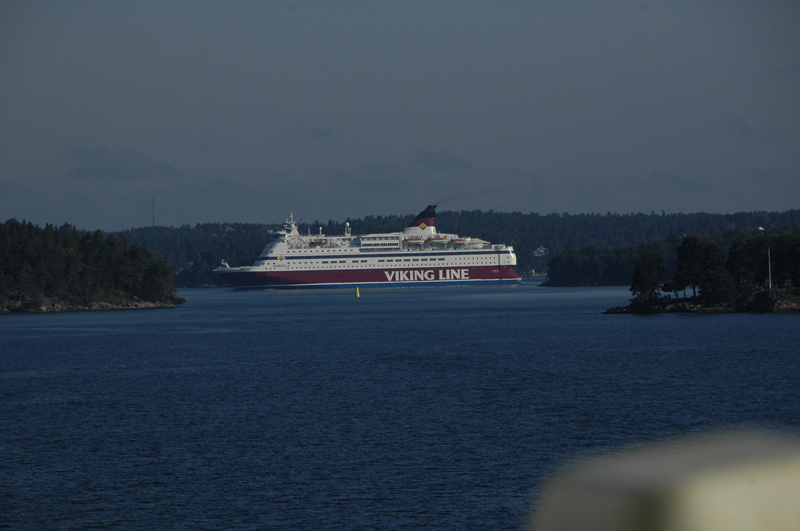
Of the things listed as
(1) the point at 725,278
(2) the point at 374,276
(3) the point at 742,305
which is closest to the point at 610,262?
(2) the point at 374,276

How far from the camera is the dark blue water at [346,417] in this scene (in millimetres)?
15914

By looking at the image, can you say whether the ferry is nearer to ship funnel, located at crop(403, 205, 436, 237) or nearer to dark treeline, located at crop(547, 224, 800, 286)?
ship funnel, located at crop(403, 205, 436, 237)

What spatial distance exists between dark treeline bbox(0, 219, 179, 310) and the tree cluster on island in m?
58.6

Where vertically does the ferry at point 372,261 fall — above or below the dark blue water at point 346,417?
above

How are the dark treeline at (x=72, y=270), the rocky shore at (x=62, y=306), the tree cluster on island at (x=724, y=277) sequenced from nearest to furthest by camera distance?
the tree cluster on island at (x=724, y=277) → the dark treeline at (x=72, y=270) → the rocky shore at (x=62, y=306)

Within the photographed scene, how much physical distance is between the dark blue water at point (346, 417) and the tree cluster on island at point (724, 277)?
1555cm

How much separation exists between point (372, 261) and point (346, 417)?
Answer: 119 metres

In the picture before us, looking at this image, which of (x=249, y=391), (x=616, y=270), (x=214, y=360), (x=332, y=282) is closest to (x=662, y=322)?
(x=214, y=360)

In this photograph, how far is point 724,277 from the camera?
233 ft

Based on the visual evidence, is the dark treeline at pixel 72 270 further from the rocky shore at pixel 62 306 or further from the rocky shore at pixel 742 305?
the rocky shore at pixel 742 305

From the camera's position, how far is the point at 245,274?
148 metres

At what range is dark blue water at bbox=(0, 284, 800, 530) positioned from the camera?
1591 centimetres

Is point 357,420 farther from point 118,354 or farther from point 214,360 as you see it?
point 118,354

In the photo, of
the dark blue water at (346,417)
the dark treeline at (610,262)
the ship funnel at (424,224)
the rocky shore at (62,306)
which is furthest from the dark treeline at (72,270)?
the dark treeline at (610,262)
